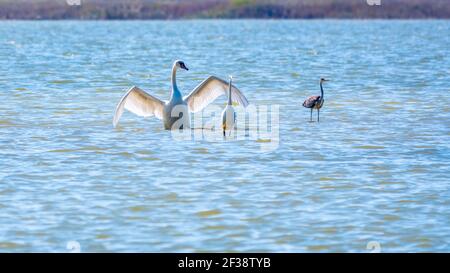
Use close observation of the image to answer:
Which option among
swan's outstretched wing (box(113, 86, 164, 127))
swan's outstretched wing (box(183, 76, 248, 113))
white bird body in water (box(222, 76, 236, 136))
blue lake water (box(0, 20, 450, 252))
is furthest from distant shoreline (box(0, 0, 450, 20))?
white bird body in water (box(222, 76, 236, 136))

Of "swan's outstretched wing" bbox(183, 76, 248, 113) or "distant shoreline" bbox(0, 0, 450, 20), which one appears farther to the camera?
"distant shoreline" bbox(0, 0, 450, 20)

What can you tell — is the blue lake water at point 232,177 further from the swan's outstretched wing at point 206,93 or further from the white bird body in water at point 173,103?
the swan's outstretched wing at point 206,93

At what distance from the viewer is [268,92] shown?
3011cm

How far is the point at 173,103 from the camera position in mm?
20141

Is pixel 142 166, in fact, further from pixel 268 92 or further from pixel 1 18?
pixel 1 18

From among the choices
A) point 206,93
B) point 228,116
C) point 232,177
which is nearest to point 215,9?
point 206,93

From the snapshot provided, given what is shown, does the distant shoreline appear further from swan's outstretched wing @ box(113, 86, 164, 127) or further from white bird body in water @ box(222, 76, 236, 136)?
white bird body in water @ box(222, 76, 236, 136)

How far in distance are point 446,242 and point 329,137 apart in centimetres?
794

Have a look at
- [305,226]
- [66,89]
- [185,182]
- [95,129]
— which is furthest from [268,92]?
[305,226]

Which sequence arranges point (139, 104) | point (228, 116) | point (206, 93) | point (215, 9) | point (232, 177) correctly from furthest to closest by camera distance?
1. point (215, 9)
2. point (206, 93)
3. point (139, 104)
4. point (228, 116)
5. point (232, 177)

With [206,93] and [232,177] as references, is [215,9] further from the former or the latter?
[232,177]

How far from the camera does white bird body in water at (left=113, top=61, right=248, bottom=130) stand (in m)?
20.2

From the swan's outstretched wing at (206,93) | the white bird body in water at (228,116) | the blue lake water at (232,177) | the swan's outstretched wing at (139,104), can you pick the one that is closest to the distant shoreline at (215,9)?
the blue lake water at (232,177)

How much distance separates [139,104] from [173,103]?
27.2 inches
